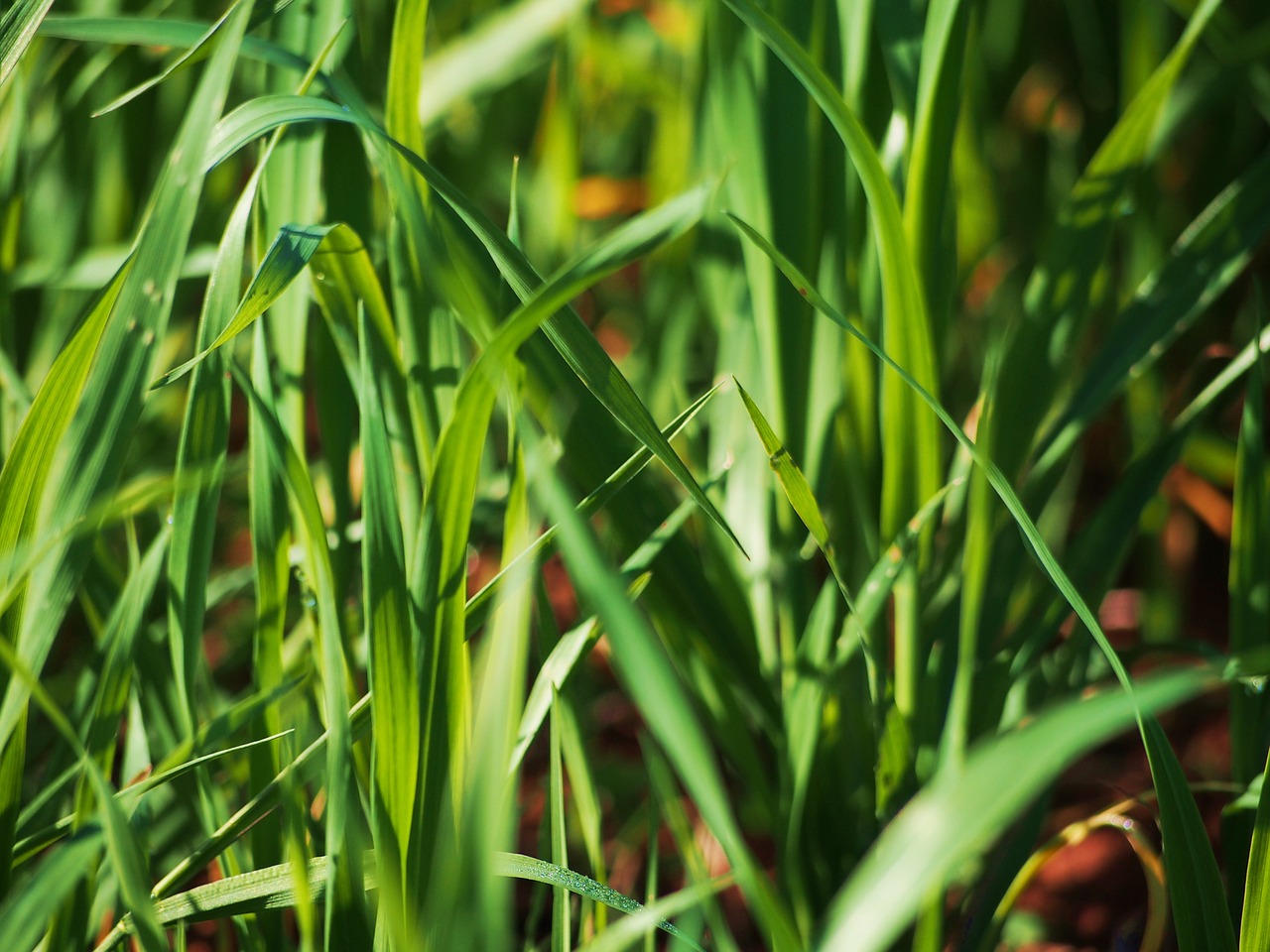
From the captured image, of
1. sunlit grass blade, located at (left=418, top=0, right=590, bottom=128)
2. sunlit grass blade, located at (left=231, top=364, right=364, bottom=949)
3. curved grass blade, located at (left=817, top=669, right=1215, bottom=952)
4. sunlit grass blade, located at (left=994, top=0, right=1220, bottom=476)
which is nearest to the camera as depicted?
curved grass blade, located at (left=817, top=669, right=1215, bottom=952)

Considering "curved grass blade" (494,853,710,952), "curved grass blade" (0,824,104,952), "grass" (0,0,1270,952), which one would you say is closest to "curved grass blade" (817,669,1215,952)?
"grass" (0,0,1270,952)

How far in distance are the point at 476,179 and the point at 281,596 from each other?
2.04 ft

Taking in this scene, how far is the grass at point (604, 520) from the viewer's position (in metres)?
0.37

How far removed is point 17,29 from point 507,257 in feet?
0.82

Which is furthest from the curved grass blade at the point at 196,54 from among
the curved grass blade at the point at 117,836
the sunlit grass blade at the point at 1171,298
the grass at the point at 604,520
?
the sunlit grass blade at the point at 1171,298

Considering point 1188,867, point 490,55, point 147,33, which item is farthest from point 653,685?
point 490,55

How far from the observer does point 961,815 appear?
236 mm

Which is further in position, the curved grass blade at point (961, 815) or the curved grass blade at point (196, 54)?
the curved grass blade at point (196, 54)

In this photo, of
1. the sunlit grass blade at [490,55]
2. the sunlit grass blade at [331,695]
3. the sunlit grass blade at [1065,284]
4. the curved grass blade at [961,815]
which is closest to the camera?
the curved grass blade at [961,815]

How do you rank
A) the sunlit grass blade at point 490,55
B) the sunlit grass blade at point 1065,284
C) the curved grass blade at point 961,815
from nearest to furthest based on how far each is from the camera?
the curved grass blade at point 961,815
the sunlit grass blade at point 1065,284
the sunlit grass blade at point 490,55

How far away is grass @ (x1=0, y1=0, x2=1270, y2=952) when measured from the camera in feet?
1.21

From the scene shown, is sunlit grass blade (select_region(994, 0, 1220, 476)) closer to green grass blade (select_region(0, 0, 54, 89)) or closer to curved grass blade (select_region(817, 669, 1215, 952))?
curved grass blade (select_region(817, 669, 1215, 952))

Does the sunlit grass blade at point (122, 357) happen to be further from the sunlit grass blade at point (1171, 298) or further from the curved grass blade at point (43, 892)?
the sunlit grass blade at point (1171, 298)

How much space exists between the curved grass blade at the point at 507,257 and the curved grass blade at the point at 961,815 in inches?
5.7
